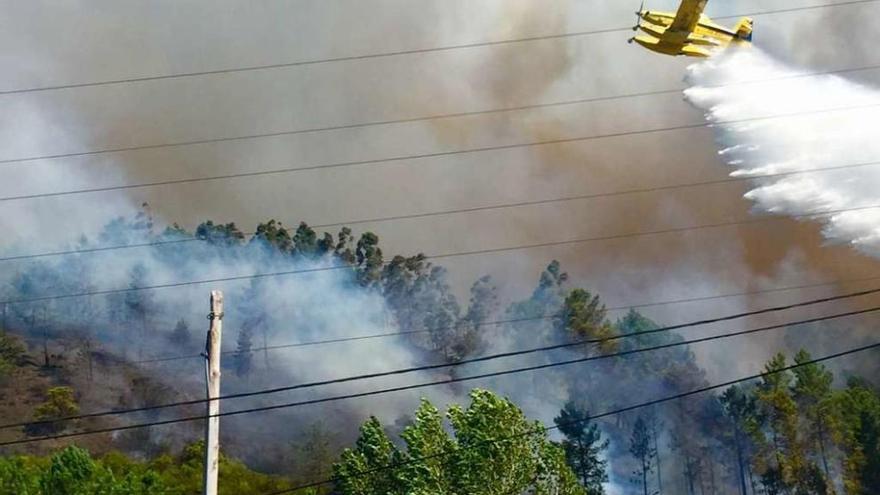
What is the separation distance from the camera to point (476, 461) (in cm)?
5894

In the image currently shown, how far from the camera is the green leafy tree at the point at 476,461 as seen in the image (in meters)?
58.7

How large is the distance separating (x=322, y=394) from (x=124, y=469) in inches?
2078

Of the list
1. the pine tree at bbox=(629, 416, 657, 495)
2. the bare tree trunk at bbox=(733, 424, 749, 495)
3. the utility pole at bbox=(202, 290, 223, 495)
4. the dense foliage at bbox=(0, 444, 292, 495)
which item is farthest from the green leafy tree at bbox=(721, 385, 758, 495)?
the utility pole at bbox=(202, 290, 223, 495)

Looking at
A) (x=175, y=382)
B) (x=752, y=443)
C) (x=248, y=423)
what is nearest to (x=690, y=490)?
(x=752, y=443)

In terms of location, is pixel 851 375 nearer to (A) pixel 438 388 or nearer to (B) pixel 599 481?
(B) pixel 599 481

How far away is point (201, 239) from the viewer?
480ft

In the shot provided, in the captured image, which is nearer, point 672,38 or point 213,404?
point 213,404

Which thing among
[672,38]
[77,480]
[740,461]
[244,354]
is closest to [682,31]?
[672,38]

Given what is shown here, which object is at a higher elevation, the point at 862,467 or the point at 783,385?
the point at 783,385

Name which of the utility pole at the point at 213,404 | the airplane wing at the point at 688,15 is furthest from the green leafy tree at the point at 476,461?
the utility pole at the point at 213,404

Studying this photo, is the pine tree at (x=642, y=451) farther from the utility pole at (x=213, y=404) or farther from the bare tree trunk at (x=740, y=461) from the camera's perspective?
the utility pole at (x=213, y=404)

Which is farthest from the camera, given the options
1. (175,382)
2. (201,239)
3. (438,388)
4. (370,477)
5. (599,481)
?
(175,382)

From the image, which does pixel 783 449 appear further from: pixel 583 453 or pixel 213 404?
pixel 213 404

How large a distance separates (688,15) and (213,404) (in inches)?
1149
